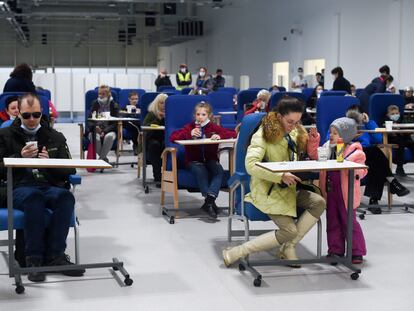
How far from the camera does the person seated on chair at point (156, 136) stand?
7359mm

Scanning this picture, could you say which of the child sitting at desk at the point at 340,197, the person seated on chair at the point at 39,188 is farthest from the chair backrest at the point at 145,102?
the child sitting at desk at the point at 340,197

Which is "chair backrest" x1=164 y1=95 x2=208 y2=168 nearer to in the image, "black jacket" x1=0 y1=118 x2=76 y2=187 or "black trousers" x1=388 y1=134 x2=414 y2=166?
"black jacket" x1=0 y1=118 x2=76 y2=187

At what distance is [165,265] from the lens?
444 centimetres

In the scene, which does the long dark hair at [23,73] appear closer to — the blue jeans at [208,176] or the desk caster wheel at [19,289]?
the blue jeans at [208,176]

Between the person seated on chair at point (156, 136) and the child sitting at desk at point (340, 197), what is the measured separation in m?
3.12

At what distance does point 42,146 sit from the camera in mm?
4328

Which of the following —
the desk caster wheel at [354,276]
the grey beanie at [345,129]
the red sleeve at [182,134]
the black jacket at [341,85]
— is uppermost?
the black jacket at [341,85]

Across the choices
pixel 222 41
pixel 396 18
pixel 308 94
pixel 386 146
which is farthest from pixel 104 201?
pixel 222 41

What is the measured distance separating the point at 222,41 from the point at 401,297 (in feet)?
71.5

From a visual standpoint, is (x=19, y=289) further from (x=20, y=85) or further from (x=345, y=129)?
(x=20, y=85)

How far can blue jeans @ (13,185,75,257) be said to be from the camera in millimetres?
3928

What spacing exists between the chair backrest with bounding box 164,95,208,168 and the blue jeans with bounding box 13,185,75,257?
2233 mm

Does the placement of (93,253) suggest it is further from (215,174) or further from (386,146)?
(386,146)

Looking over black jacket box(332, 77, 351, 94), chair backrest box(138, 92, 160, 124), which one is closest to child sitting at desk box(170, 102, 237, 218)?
chair backrest box(138, 92, 160, 124)
